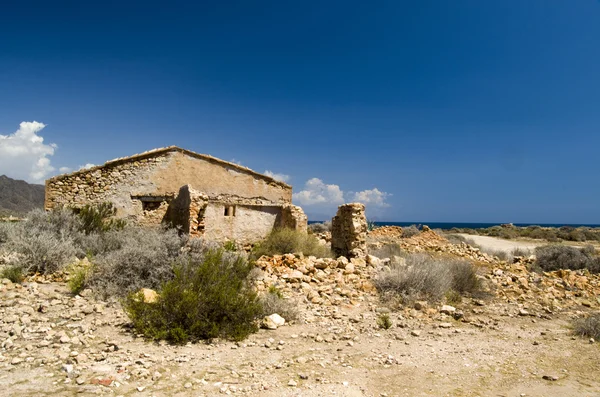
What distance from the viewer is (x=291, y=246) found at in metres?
11.6

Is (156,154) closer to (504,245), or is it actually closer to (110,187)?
(110,187)

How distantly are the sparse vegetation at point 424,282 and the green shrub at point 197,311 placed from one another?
119 inches

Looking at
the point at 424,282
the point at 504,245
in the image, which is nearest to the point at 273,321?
the point at 424,282

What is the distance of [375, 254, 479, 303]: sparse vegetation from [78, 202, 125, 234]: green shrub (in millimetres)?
8423

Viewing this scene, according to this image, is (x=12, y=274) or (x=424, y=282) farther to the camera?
(x=424, y=282)

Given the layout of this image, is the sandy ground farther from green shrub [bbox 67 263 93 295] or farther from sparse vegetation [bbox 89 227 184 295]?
green shrub [bbox 67 263 93 295]

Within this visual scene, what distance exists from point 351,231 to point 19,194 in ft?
155

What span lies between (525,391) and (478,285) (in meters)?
4.66

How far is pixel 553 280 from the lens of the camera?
948cm

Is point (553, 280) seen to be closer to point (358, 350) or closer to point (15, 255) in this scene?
point (358, 350)

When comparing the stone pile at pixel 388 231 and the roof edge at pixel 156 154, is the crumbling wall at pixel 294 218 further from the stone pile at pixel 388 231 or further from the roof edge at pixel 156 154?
the stone pile at pixel 388 231

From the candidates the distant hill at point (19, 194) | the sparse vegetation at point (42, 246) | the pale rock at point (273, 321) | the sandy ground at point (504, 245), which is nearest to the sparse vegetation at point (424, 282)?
the pale rock at point (273, 321)

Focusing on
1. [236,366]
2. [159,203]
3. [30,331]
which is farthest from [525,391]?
[159,203]

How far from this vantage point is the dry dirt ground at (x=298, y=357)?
358 centimetres
